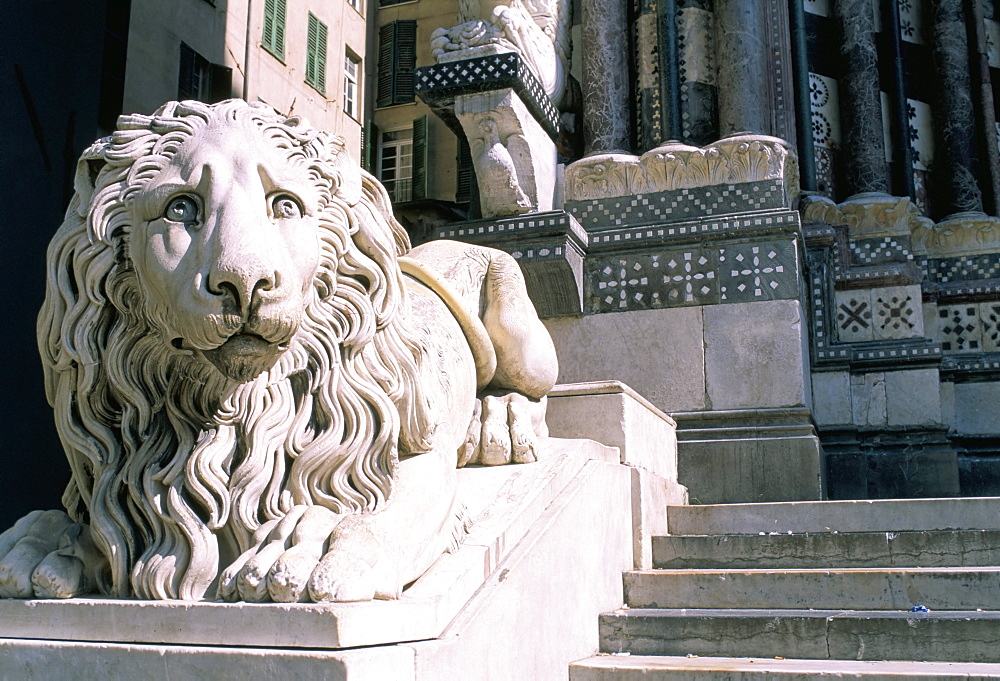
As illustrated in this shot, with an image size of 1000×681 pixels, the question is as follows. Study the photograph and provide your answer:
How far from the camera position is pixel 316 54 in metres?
22.4

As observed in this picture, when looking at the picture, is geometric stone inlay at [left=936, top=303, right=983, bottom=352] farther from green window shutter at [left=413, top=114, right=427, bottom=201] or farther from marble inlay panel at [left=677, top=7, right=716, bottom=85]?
green window shutter at [left=413, top=114, right=427, bottom=201]

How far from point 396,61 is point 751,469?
1601 centimetres

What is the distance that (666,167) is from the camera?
868cm

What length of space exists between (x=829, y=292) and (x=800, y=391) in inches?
102

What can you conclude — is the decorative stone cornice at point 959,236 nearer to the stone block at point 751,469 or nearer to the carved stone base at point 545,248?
the stone block at point 751,469

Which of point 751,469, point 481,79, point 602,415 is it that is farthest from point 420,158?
point 602,415

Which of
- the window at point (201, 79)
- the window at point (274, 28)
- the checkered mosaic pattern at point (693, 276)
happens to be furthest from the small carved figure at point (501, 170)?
the window at point (274, 28)

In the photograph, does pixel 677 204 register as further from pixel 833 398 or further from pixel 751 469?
Result: pixel 833 398

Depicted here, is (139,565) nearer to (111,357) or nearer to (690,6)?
(111,357)

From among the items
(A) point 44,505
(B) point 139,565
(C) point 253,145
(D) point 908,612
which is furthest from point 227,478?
(A) point 44,505

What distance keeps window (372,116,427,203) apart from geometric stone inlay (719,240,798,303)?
12.1 m

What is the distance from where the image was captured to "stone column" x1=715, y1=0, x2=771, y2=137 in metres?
8.85

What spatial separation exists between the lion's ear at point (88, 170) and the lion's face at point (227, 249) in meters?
0.24

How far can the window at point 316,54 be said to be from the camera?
2206 centimetres
